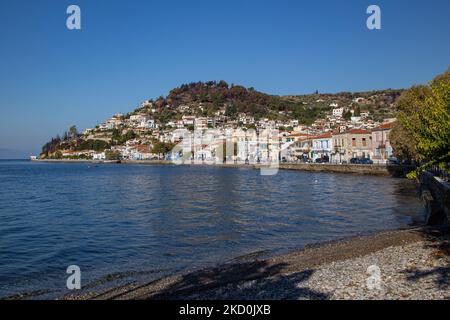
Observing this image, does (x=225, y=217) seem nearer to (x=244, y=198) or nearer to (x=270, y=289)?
(x=244, y=198)

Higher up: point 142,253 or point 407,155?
point 407,155

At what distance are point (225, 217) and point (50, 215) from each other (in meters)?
10.9

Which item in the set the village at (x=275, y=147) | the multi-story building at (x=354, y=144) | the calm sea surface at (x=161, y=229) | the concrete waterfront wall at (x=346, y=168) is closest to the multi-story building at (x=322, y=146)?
the village at (x=275, y=147)

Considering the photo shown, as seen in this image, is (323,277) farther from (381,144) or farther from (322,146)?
(322,146)

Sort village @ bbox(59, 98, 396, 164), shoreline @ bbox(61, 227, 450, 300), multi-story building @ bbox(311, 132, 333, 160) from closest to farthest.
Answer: shoreline @ bbox(61, 227, 450, 300) < village @ bbox(59, 98, 396, 164) < multi-story building @ bbox(311, 132, 333, 160)

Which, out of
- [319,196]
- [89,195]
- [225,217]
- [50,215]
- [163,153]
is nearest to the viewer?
[225,217]

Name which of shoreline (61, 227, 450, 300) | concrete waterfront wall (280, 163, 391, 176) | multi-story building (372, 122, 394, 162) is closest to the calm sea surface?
shoreline (61, 227, 450, 300)

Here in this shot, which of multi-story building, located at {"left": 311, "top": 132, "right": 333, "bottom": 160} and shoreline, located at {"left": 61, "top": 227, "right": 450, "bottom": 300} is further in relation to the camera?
multi-story building, located at {"left": 311, "top": 132, "right": 333, "bottom": 160}

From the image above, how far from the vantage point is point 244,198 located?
34562mm

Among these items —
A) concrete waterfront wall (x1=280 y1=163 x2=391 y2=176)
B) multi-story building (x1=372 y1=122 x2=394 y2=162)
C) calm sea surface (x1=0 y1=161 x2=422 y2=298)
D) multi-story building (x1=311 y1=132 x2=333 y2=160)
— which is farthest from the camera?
multi-story building (x1=311 y1=132 x2=333 y2=160)

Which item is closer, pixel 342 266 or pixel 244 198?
pixel 342 266

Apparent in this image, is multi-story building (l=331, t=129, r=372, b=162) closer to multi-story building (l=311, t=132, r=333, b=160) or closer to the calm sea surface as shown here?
multi-story building (l=311, t=132, r=333, b=160)

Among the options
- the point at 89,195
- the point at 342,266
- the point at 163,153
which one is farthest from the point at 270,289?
the point at 163,153

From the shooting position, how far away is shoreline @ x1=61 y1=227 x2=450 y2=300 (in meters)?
8.53
